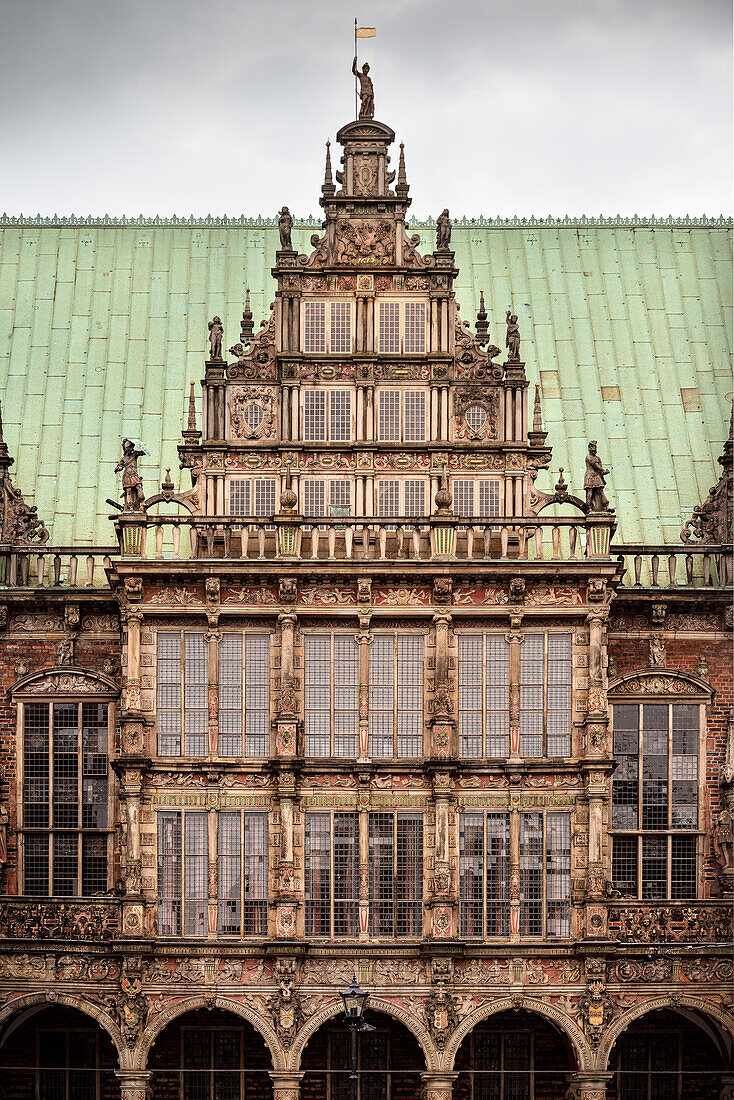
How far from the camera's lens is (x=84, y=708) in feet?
143

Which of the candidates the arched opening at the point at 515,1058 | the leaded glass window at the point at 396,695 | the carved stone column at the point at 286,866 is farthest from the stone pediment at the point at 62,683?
the arched opening at the point at 515,1058

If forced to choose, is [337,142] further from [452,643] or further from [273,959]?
[273,959]

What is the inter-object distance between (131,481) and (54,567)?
3270 mm

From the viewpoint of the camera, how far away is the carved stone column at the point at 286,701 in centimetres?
4116

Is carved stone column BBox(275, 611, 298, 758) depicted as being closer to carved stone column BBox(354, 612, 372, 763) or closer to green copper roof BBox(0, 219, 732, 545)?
carved stone column BBox(354, 612, 372, 763)

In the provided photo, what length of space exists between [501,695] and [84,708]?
845cm

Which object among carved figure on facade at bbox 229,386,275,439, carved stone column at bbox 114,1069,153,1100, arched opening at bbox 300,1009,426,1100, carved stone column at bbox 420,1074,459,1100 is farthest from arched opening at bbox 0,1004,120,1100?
carved figure on facade at bbox 229,386,275,439

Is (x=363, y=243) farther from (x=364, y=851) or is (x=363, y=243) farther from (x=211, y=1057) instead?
(x=211, y=1057)

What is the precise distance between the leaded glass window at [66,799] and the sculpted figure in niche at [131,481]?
4.34 meters

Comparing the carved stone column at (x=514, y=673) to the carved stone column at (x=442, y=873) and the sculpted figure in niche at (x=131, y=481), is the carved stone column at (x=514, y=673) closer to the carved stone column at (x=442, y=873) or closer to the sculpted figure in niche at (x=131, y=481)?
the carved stone column at (x=442, y=873)

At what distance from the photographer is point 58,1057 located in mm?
43125

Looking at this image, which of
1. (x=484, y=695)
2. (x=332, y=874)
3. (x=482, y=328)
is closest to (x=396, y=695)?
(x=484, y=695)

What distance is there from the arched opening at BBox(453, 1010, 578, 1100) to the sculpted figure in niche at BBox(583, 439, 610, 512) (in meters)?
10.0

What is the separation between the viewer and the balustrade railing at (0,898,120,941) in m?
41.2
